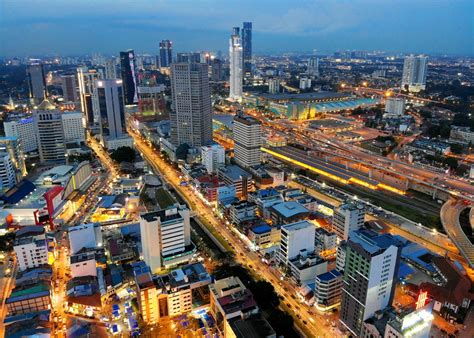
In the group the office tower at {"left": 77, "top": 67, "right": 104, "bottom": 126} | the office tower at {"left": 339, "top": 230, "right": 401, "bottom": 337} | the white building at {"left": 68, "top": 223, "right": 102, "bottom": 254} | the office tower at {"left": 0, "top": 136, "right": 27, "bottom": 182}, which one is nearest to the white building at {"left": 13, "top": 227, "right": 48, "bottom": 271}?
the white building at {"left": 68, "top": 223, "right": 102, "bottom": 254}

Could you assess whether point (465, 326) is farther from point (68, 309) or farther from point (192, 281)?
point (68, 309)

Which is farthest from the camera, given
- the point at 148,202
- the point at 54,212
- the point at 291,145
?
the point at 291,145

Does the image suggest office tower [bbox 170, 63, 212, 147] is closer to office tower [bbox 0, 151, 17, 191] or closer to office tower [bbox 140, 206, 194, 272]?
office tower [bbox 0, 151, 17, 191]

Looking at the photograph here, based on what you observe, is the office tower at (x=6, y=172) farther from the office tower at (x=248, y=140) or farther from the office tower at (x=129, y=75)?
the office tower at (x=129, y=75)

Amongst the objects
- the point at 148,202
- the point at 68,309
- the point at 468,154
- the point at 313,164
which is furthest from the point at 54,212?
the point at 468,154

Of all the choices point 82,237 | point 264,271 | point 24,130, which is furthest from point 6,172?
point 264,271

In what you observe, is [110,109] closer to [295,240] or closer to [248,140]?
[248,140]
